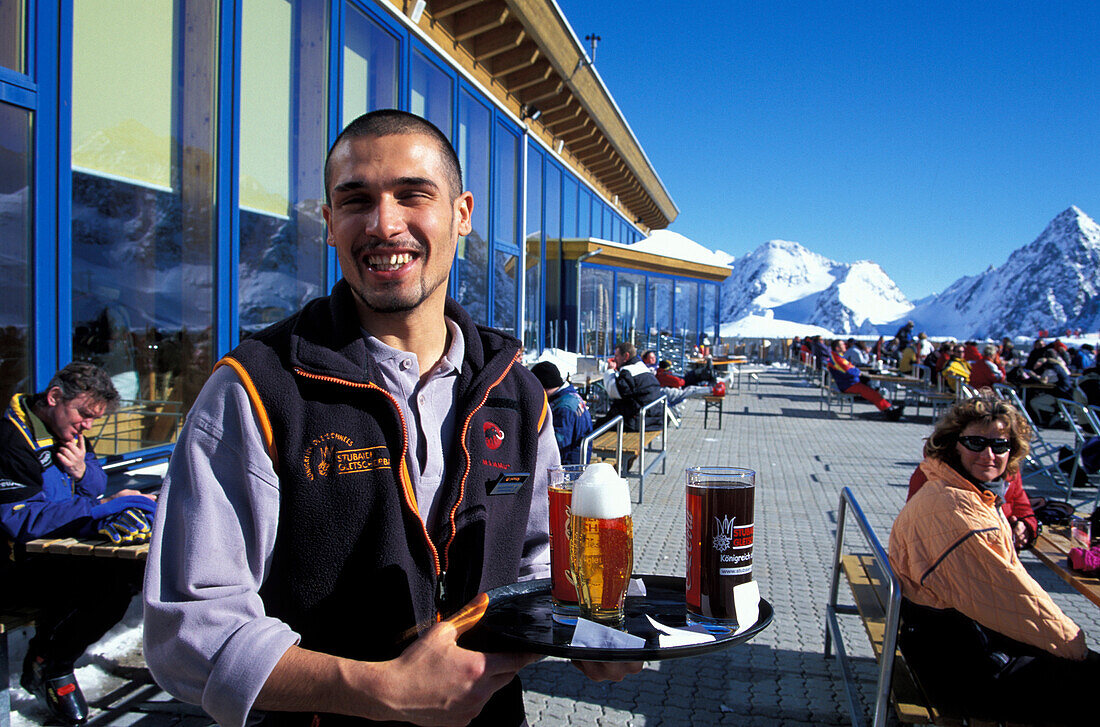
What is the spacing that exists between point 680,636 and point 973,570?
2298 mm

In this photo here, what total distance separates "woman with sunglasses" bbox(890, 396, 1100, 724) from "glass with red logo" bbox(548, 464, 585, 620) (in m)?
2.16

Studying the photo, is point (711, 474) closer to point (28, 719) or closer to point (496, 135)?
point (28, 719)

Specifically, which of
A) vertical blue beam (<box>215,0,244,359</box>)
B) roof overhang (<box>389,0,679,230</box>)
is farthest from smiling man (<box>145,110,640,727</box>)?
roof overhang (<box>389,0,679,230</box>)

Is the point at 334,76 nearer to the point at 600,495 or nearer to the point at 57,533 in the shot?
the point at 57,533

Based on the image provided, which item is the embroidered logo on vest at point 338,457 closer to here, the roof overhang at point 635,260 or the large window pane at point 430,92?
the large window pane at point 430,92

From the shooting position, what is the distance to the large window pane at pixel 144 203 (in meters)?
4.49

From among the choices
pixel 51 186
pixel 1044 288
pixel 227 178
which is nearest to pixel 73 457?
pixel 51 186

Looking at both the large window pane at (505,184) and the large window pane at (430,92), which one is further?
the large window pane at (505,184)

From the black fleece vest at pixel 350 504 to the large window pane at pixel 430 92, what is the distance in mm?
7355

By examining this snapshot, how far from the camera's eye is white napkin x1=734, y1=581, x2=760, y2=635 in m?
1.34

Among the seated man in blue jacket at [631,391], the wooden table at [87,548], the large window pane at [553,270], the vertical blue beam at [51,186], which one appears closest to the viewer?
the wooden table at [87,548]

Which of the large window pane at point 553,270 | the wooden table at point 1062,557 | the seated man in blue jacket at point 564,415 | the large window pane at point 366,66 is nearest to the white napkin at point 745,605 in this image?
the wooden table at point 1062,557

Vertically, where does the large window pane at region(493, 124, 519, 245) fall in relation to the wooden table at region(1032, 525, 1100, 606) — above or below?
above

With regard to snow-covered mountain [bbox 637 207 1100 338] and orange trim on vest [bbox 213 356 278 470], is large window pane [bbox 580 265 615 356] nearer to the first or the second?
orange trim on vest [bbox 213 356 278 470]
